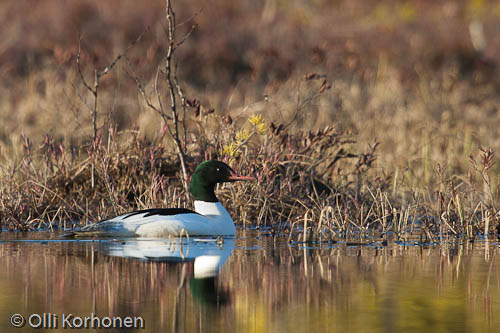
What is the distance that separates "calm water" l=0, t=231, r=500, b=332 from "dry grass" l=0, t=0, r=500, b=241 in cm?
82

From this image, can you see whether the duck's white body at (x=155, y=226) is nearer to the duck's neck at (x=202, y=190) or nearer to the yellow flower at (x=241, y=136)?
the duck's neck at (x=202, y=190)

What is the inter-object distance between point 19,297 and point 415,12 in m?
19.2

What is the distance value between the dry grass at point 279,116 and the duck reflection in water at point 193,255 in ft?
2.52

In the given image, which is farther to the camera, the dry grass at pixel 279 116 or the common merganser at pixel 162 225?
the dry grass at pixel 279 116

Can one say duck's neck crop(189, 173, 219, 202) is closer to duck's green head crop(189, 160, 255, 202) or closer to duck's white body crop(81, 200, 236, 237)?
duck's green head crop(189, 160, 255, 202)

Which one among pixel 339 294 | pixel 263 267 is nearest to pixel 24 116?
pixel 263 267

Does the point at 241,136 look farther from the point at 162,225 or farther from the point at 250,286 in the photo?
the point at 250,286

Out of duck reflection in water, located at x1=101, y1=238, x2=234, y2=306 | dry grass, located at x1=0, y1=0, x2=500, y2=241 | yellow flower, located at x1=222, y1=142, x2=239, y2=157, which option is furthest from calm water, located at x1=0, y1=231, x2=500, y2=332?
yellow flower, located at x1=222, y1=142, x2=239, y2=157

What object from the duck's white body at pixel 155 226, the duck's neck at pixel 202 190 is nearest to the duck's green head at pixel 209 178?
the duck's neck at pixel 202 190

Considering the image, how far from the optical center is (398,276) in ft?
19.9

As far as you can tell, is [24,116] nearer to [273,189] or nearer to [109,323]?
[273,189]

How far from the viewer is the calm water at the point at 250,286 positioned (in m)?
4.82

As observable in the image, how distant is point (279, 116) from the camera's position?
12.3 m

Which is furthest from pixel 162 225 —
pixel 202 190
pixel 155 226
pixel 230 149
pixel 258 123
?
pixel 258 123
